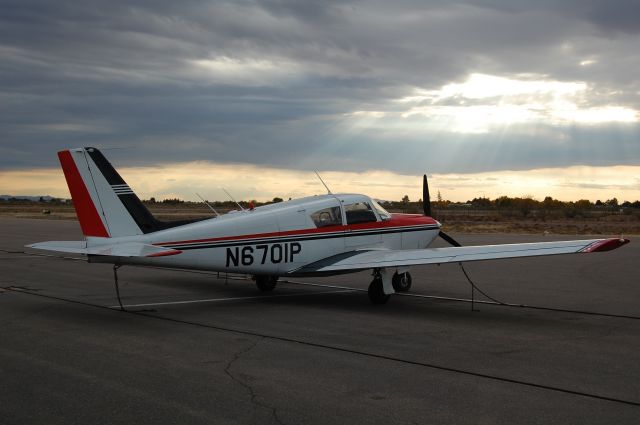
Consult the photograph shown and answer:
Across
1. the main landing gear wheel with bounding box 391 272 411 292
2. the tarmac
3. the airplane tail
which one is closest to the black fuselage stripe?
the airplane tail

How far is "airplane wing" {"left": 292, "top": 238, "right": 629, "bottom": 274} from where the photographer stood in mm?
12256

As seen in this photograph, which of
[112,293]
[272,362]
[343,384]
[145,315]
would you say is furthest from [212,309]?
[343,384]

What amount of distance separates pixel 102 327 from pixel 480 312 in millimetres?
6873

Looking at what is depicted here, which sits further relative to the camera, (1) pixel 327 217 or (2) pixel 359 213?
(2) pixel 359 213

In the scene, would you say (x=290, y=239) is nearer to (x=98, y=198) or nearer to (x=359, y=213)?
(x=359, y=213)

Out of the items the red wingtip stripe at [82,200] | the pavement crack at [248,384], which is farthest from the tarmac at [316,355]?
the red wingtip stripe at [82,200]

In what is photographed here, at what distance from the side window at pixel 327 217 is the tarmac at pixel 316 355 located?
5.57ft

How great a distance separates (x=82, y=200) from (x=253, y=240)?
10.9ft

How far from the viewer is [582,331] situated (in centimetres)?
1056

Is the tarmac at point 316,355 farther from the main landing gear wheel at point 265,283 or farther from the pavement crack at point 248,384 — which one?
the main landing gear wheel at point 265,283

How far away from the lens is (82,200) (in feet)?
40.3

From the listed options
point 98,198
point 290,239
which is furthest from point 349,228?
point 98,198

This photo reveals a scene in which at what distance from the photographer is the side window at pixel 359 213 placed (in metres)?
14.8

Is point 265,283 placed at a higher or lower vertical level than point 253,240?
lower
